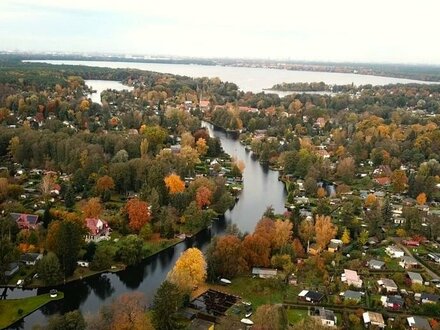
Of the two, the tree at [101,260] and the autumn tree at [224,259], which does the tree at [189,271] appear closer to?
the autumn tree at [224,259]

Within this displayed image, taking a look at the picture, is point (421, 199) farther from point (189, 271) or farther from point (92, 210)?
point (92, 210)

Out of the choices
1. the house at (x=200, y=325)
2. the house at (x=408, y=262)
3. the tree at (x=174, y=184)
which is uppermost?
the tree at (x=174, y=184)

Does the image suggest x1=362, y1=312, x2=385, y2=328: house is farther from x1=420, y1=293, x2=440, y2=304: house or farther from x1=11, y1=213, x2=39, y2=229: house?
x1=11, y1=213, x2=39, y2=229: house

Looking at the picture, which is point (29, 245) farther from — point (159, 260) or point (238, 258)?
point (238, 258)

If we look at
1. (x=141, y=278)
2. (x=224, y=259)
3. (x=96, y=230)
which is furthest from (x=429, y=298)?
(x=96, y=230)

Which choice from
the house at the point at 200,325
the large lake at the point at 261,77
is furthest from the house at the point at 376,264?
the large lake at the point at 261,77

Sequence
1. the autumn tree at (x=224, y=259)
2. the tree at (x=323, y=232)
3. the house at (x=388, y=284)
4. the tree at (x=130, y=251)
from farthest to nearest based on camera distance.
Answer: the tree at (x=323, y=232), the tree at (x=130, y=251), the autumn tree at (x=224, y=259), the house at (x=388, y=284)
